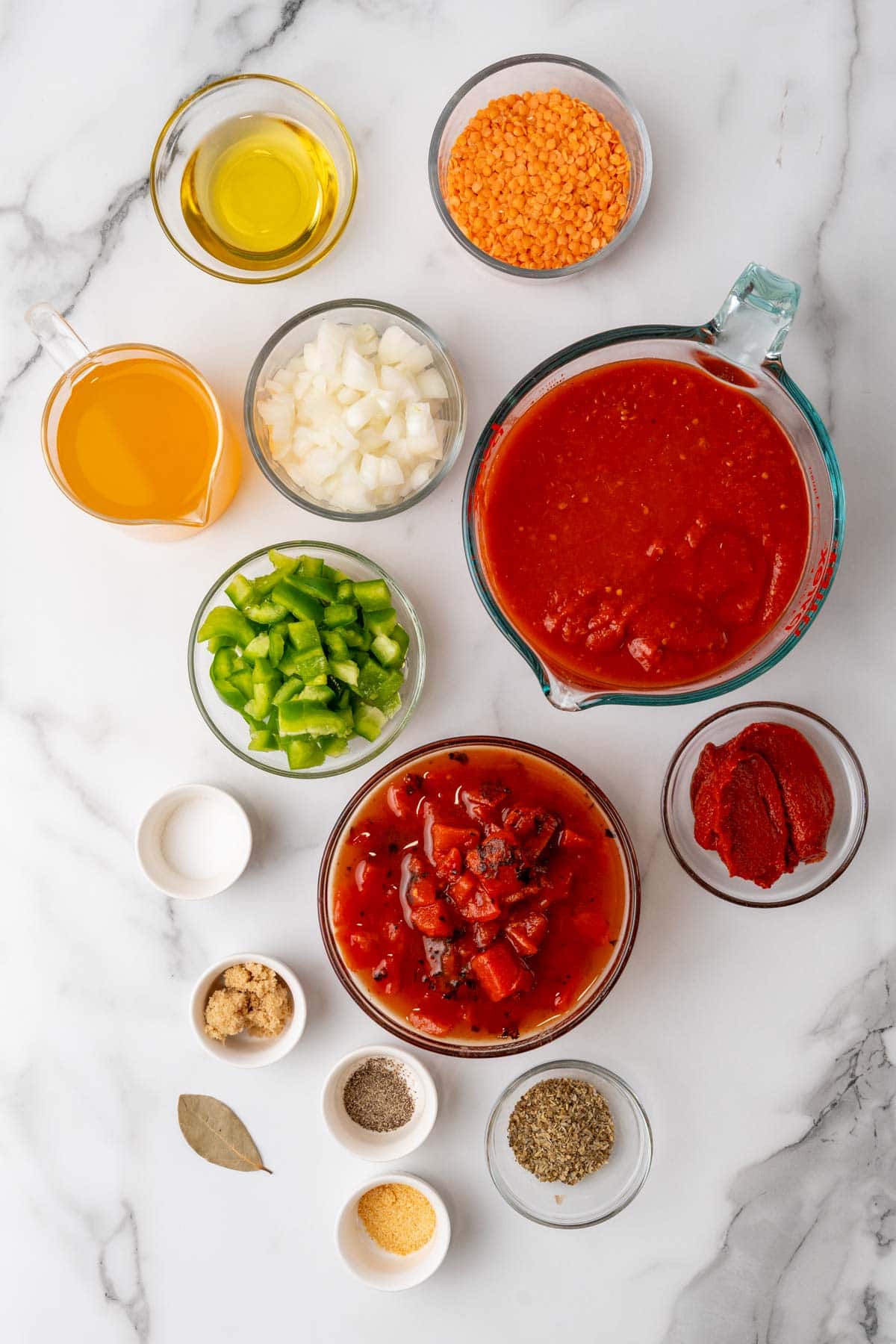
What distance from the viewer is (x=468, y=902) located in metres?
2.19

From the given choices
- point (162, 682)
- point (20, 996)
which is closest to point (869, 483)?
point (162, 682)

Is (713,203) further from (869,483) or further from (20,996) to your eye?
(20,996)

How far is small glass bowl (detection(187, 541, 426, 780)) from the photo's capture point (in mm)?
2365

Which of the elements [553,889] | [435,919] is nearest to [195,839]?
[435,919]

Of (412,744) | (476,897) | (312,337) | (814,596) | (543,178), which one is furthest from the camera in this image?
(412,744)

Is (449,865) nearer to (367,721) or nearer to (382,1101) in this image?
(367,721)

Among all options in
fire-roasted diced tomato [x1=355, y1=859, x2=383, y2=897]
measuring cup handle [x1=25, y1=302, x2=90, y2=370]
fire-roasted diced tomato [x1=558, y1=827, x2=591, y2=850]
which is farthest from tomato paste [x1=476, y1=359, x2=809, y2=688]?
measuring cup handle [x1=25, y1=302, x2=90, y2=370]

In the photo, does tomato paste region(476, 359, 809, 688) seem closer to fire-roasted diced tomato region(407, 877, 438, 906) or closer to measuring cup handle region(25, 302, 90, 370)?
fire-roasted diced tomato region(407, 877, 438, 906)

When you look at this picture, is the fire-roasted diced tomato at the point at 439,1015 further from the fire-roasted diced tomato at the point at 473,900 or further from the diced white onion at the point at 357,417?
the diced white onion at the point at 357,417

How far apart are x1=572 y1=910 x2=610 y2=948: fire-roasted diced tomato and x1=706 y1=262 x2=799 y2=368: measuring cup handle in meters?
1.27

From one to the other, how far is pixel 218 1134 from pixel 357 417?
73.8 inches

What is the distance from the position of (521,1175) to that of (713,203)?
98.5 inches

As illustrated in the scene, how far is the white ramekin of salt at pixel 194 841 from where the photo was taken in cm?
244

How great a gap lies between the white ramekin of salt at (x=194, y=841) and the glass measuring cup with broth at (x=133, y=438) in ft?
2.30
